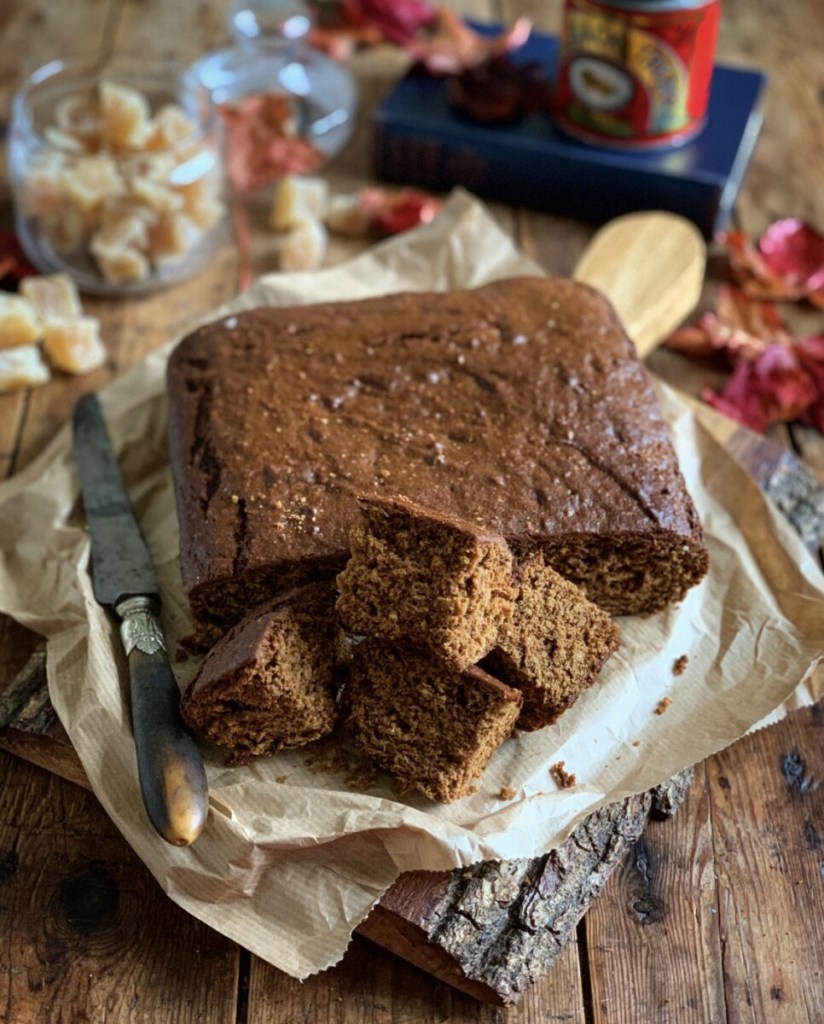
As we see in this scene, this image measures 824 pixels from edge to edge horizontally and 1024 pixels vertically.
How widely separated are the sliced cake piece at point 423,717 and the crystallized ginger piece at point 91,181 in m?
1.72

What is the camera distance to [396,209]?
3791 millimetres

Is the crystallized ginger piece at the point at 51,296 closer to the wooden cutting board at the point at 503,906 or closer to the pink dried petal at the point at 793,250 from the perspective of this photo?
the wooden cutting board at the point at 503,906

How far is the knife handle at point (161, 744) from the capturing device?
209 centimetres

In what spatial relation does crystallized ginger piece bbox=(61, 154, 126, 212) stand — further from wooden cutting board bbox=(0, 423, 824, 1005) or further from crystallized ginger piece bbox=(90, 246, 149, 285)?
wooden cutting board bbox=(0, 423, 824, 1005)

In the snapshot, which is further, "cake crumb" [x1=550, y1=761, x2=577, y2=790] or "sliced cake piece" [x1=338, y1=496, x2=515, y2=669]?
"cake crumb" [x1=550, y1=761, x2=577, y2=790]

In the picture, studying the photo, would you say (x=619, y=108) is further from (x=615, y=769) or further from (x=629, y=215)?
(x=615, y=769)

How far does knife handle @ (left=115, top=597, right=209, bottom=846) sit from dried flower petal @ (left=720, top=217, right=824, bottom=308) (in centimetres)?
210

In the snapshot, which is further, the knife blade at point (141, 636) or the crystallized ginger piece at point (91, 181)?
the crystallized ginger piece at point (91, 181)

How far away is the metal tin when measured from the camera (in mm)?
3355

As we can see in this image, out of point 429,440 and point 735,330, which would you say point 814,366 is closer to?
point 735,330

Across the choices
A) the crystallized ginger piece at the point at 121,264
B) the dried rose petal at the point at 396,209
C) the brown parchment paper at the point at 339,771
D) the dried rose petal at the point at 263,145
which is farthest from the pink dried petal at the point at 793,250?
the crystallized ginger piece at the point at 121,264

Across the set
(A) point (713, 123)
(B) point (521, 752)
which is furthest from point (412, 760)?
(A) point (713, 123)

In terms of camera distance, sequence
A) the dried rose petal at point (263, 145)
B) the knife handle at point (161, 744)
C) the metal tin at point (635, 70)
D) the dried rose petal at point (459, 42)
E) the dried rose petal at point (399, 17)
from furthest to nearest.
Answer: the dried rose petal at point (399, 17)
the dried rose petal at point (459, 42)
the dried rose petal at point (263, 145)
the metal tin at point (635, 70)
the knife handle at point (161, 744)

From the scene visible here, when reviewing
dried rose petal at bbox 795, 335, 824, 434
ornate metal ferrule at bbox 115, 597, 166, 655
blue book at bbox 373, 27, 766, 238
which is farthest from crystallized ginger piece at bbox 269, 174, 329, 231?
ornate metal ferrule at bbox 115, 597, 166, 655
